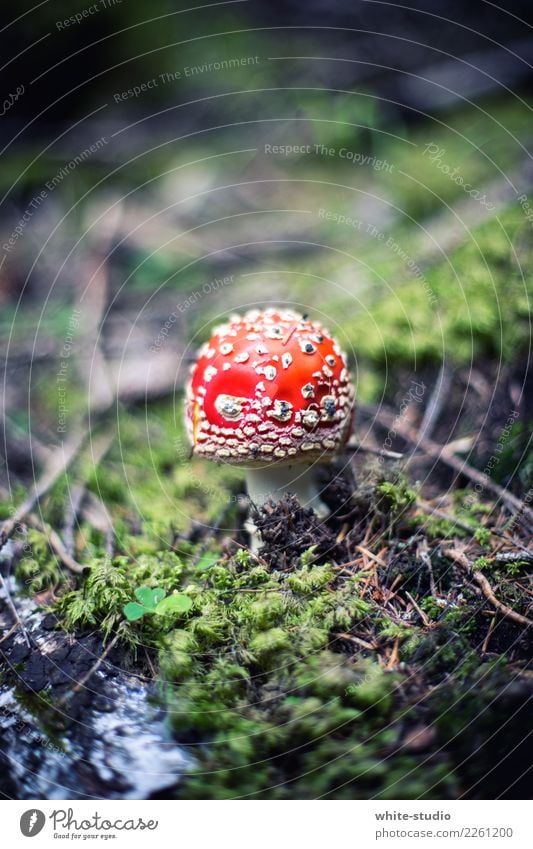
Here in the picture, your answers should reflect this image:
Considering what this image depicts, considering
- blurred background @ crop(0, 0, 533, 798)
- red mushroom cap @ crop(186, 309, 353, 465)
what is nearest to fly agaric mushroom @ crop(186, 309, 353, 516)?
red mushroom cap @ crop(186, 309, 353, 465)

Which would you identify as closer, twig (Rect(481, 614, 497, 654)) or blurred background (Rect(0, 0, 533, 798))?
twig (Rect(481, 614, 497, 654))

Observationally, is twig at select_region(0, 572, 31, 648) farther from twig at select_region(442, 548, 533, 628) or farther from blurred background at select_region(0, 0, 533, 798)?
twig at select_region(442, 548, 533, 628)

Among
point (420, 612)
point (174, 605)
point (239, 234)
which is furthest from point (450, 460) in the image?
point (239, 234)

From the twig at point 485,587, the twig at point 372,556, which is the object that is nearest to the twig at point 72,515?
the twig at point 372,556

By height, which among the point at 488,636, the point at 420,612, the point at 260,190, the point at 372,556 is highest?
the point at 260,190

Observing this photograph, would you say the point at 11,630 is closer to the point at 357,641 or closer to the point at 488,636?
the point at 357,641

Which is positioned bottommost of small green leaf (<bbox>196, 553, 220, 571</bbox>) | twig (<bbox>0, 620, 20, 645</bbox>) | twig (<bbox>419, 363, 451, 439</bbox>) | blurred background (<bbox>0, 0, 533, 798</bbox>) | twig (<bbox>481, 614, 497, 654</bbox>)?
twig (<bbox>481, 614, 497, 654</bbox>)

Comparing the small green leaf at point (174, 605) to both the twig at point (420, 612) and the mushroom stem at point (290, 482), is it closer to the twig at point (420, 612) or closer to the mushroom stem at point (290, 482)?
the mushroom stem at point (290, 482)
